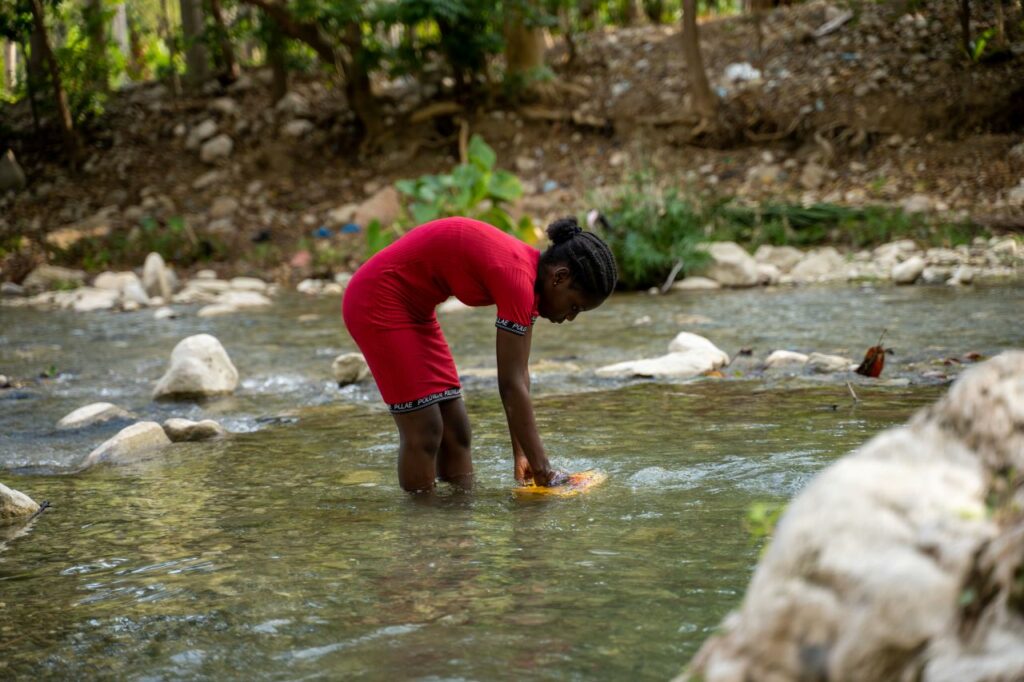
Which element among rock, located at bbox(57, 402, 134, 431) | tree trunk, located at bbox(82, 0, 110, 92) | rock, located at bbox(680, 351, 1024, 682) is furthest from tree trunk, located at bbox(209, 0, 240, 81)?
rock, located at bbox(680, 351, 1024, 682)

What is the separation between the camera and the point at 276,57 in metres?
15.3

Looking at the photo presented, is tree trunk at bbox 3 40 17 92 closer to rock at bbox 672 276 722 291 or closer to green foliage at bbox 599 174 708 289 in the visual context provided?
green foliage at bbox 599 174 708 289

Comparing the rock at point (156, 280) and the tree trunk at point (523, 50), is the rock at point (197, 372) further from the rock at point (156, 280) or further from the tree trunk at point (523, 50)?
the tree trunk at point (523, 50)

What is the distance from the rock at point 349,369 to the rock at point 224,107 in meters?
10.8

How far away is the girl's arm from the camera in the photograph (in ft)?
11.5

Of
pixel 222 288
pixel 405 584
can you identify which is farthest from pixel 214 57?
pixel 405 584

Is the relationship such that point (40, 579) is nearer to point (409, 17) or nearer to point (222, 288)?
point (222, 288)

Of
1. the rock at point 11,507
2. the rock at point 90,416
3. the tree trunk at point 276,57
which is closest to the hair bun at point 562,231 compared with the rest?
the rock at point 11,507

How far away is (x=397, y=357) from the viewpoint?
12.4ft

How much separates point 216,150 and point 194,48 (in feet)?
7.99

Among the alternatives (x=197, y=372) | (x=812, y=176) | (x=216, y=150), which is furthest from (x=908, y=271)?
(x=216, y=150)

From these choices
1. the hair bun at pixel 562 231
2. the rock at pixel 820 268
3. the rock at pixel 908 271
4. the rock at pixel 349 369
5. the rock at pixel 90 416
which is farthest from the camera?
the rock at pixel 820 268

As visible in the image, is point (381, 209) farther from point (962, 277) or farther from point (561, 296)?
point (561, 296)

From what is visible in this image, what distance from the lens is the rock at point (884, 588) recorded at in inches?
52.7
